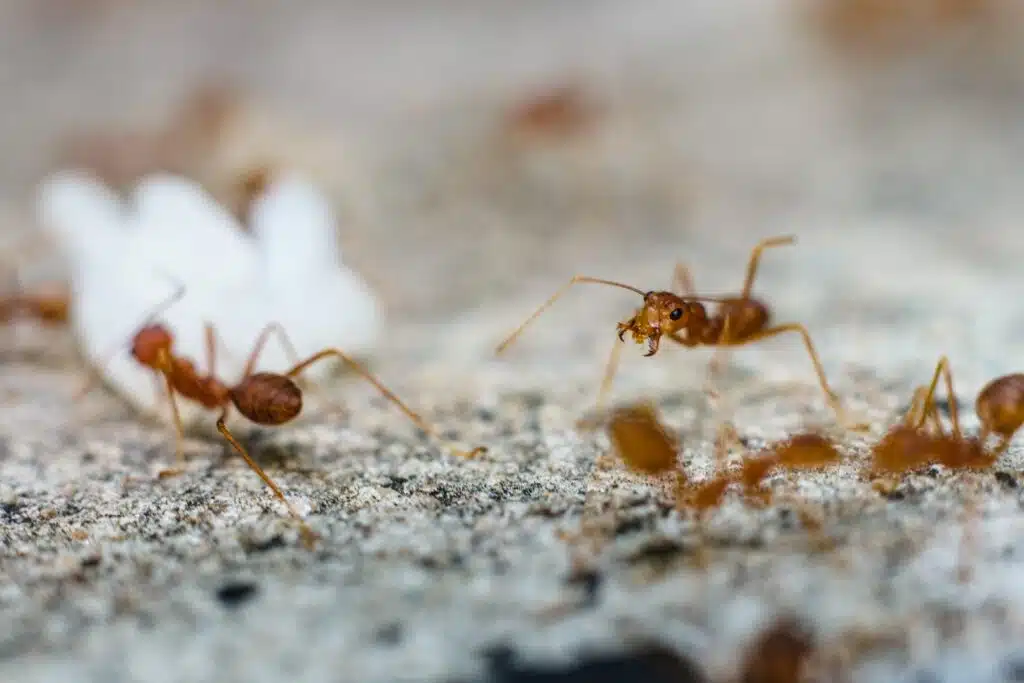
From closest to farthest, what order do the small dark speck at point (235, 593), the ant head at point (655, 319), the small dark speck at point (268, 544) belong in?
the small dark speck at point (235, 593) < the small dark speck at point (268, 544) < the ant head at point (655, 319)

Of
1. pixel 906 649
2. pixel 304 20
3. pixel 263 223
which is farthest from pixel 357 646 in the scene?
pixel 304 20

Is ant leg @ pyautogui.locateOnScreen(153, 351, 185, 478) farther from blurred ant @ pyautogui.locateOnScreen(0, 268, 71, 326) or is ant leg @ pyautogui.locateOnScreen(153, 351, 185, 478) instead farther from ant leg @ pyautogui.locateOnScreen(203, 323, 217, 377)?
blurred ant @ pyautogui.locateOnScreen(0, 268, 71, 326)

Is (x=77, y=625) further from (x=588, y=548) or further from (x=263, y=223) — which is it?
(x=263, y=223)

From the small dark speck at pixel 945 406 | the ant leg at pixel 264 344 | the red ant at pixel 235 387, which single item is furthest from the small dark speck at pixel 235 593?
the small dark speck at pixel 945 406

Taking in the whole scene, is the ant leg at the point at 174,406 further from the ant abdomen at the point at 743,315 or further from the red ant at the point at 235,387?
the ant abdomen at the point at 743,315

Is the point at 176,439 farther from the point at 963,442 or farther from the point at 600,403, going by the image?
the point at 963,442

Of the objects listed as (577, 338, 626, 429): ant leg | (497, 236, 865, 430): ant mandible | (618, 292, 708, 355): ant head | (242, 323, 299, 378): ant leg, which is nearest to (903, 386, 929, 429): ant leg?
(497, 236, 865, 430): ant mandible
